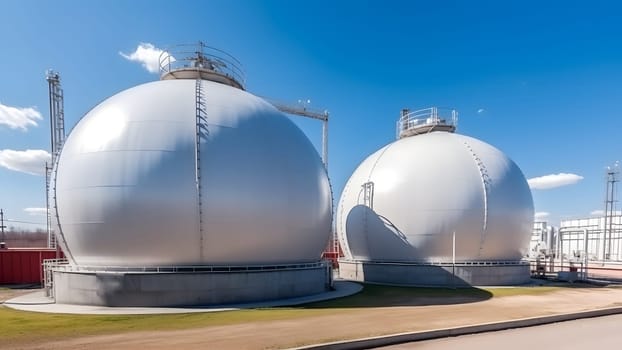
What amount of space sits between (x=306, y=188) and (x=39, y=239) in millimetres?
54548

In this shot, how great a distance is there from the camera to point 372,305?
15.5 metres

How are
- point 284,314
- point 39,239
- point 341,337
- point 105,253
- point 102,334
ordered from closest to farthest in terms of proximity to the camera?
point 341,337
point 102,334
point 284,314
point 105,253
point 39,239

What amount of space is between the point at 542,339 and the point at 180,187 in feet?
43.0

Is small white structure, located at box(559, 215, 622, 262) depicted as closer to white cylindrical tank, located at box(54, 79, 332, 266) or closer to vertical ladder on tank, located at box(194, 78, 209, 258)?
white cylindrical tank, located at box(54, 79, 332, 266)

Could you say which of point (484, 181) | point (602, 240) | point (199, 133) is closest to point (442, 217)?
point (484, 181)

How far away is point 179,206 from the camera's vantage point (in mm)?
14844

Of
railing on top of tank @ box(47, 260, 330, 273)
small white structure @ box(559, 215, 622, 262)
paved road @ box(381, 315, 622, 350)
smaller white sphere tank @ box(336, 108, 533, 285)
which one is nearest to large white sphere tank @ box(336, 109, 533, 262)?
smaller white sphere tank @ box(336, 108, 533, 285)

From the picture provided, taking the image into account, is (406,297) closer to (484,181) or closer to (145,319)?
(484,181)

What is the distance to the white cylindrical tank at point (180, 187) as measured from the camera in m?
14.9

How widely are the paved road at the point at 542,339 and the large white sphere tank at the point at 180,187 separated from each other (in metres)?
8.39

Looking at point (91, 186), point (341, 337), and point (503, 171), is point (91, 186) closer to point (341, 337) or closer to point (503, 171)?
point (341, 337)

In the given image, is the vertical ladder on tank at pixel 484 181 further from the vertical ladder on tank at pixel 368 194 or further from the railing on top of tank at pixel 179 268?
the railing on top of tank at pixel 179 268

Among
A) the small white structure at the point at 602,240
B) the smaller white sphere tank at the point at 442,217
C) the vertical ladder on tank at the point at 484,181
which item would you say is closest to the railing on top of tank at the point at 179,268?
the smaller white sphere tank at the point at 442,217

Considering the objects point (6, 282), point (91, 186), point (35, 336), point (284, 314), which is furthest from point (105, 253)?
point (6, 282)
